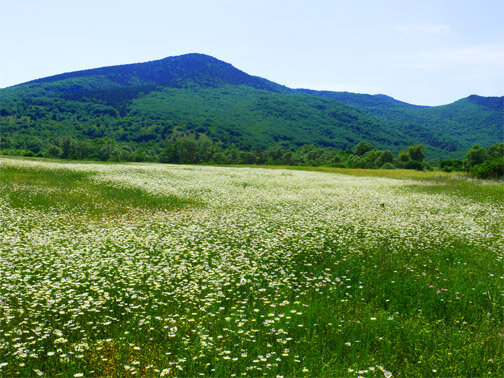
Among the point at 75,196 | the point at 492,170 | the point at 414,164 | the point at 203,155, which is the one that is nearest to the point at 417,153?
the point at 414,164

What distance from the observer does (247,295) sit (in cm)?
784

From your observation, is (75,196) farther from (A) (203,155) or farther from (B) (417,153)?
(A) (203,155)

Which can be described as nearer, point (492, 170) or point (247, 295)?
point (247, 295)

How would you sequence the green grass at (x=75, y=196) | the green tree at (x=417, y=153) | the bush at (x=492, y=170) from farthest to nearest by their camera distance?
the green tree at (x=417, y=153), the bush at (x=492, y=170), the green grass at (x=75, y=196)

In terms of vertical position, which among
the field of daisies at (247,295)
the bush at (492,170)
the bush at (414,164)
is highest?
the bush at (414,164)

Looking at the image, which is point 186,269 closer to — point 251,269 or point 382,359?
point 251,269

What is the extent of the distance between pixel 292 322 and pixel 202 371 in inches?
86.6

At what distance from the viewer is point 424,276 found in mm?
9320

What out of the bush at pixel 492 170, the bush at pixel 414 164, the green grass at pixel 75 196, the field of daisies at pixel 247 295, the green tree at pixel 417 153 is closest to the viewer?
the field of daisies at pixel 247 295

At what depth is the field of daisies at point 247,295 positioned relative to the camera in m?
5.39

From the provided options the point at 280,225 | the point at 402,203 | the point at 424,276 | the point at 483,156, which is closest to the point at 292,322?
the point at 424,276

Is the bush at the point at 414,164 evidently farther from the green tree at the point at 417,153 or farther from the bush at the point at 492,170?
the bush at the point at 492,170

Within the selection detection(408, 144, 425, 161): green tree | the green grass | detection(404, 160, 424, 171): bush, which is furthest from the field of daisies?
detection(408, 144, 425, 161): green tree

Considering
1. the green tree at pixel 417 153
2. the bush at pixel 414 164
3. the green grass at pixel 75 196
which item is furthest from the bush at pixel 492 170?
the green tree at pixel 417 153
